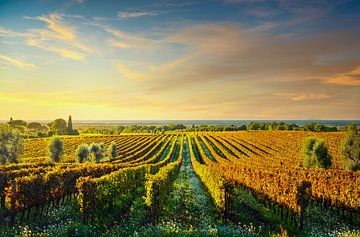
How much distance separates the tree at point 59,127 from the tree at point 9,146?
338 ft

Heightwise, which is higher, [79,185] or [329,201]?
[79,185]

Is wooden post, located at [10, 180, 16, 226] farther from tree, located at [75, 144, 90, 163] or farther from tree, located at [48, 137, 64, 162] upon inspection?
tree, located at [48, 137, 64, 162]

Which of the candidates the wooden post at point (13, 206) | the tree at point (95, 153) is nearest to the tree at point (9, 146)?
the tree at point (95, 153)

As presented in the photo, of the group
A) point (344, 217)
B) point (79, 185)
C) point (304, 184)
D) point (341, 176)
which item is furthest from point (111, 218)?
point (341, 176)

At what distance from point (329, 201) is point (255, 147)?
212 feet

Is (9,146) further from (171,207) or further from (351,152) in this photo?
(351,152)

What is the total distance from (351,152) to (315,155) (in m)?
8.62

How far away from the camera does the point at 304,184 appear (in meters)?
20.5

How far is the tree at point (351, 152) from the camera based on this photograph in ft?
208

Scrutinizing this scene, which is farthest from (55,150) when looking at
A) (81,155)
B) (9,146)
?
(9,146)

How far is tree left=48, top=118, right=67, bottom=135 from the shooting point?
169m

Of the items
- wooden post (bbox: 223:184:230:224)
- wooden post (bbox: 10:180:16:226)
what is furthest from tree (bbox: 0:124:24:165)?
wooden post (bbox: 223:184:230:224)

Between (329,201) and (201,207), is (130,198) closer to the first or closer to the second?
(201,207)

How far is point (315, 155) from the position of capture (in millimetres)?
62875
